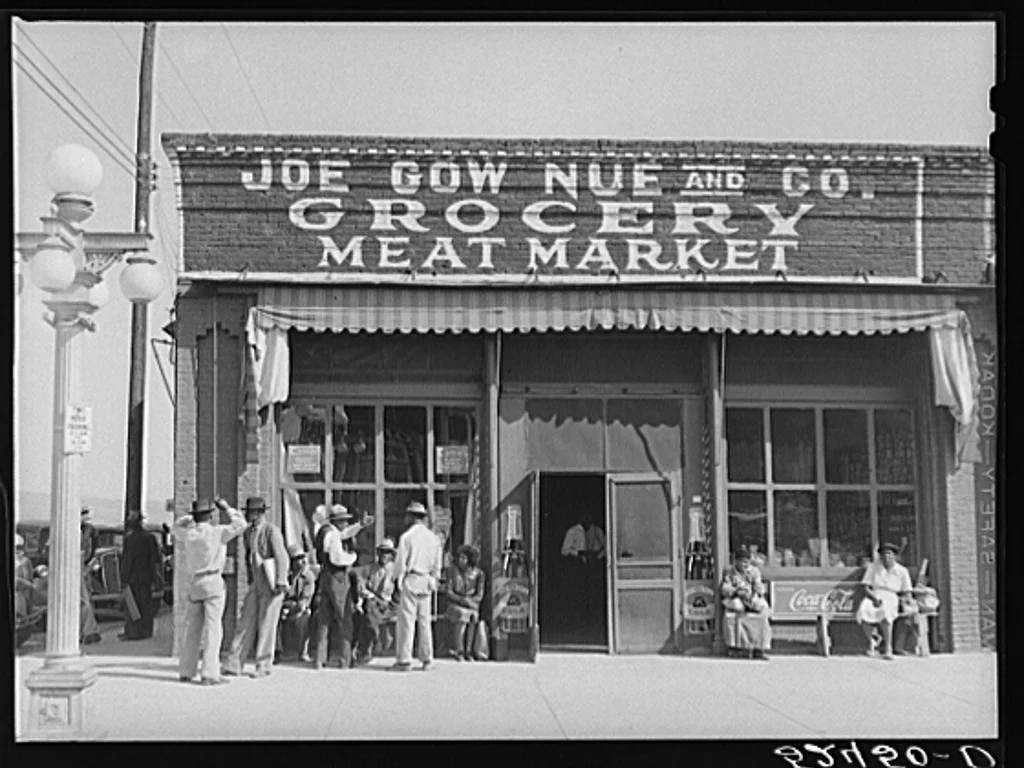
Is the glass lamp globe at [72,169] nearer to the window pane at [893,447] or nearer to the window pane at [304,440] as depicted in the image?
the window pane at [304,440]

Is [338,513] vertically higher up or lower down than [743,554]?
higher up

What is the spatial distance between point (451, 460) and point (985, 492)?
5462 mm

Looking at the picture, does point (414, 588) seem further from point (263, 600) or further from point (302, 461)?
point (302, 461)

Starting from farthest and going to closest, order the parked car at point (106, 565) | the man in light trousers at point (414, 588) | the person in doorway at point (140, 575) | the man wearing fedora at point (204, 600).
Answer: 1. the parked car at point (106, 565)
2. the person in doorway at point (140, 575)
3. the man in light trousers at point (414, 588)
4. the man wearing fedora at point (204, 600)

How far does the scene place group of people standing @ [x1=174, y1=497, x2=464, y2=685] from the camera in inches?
456

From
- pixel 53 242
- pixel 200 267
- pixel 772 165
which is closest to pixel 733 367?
pixel 772 165

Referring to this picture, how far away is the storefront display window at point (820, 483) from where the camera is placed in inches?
533

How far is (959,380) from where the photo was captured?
43.7 feet

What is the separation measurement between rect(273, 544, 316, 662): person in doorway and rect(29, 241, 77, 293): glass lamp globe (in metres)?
4.20

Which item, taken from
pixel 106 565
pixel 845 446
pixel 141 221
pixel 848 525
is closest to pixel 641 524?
pixel 848 525

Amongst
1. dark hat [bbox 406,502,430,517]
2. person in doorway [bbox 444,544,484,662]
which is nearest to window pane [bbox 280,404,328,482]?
dark hat [bbox 406,502,430,517]

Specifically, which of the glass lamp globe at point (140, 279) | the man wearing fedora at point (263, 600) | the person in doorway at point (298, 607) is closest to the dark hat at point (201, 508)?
the man wearing fedora at point (263, 600)

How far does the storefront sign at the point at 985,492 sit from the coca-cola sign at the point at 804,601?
1369mm

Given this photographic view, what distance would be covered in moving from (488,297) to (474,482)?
73.7 inches
